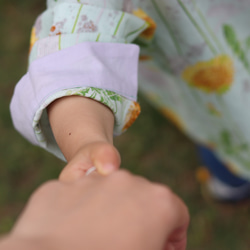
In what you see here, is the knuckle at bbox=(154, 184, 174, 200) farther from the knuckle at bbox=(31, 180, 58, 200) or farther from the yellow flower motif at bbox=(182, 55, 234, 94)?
the yellow flower motif at bbox=(182, 55, 234, 94)

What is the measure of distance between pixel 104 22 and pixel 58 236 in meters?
0.31

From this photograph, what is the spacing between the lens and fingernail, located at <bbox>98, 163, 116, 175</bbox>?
31 centimetres

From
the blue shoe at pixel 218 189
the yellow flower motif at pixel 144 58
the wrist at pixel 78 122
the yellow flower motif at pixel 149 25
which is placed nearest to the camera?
the wrist at pixel 78 122

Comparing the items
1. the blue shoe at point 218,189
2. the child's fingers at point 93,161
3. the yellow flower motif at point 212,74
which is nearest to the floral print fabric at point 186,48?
the yellow flower motif at point 212,74

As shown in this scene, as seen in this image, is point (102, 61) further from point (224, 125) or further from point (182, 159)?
point (182, 159)

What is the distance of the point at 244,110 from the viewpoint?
64 centimetres

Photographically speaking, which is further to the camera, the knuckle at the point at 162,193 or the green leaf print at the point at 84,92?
the green leaf print at the point at 84,92

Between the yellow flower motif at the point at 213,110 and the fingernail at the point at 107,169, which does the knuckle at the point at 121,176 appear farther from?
the yellow flower motif at the point at 213,110

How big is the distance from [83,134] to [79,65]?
0.10m

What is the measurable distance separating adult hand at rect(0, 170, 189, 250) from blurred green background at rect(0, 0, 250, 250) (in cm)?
81

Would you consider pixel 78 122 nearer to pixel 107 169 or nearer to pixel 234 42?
pixel 107 169

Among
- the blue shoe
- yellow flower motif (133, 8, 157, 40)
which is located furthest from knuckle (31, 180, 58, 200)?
the blue shoe

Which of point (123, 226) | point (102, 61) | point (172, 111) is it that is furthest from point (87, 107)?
point (172, 111)

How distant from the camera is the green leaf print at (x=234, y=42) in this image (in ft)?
1.90
